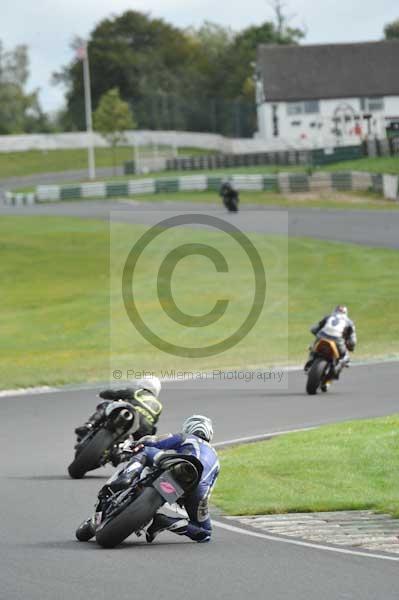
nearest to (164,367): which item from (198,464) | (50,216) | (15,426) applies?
(15,426)

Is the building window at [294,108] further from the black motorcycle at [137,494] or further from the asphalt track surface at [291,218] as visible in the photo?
the black motorcycle at [137,494]

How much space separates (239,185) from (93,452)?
50.5 m

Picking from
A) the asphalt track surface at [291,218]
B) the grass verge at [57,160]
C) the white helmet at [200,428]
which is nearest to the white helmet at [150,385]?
the white helmet at [200,428]

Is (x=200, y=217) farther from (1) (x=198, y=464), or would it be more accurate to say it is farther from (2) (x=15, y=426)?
(1) (x=198, y=464)

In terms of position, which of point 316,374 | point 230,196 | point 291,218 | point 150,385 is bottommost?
point 316,374

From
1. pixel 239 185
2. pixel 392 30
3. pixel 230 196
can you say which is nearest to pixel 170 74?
pixel 392 30

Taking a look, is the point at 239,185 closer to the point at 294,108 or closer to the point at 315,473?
the point at 294,108

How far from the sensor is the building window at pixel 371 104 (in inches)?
3573

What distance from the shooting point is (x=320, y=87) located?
90938 mm

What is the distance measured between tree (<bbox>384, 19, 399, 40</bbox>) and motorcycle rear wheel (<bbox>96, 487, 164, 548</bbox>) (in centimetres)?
11867

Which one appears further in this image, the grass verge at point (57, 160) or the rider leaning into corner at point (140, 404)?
the grass verge at point (57, 160)

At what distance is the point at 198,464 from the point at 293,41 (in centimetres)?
11108

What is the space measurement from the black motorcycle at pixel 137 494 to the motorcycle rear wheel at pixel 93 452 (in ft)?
9.62

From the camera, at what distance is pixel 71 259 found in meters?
43.5
